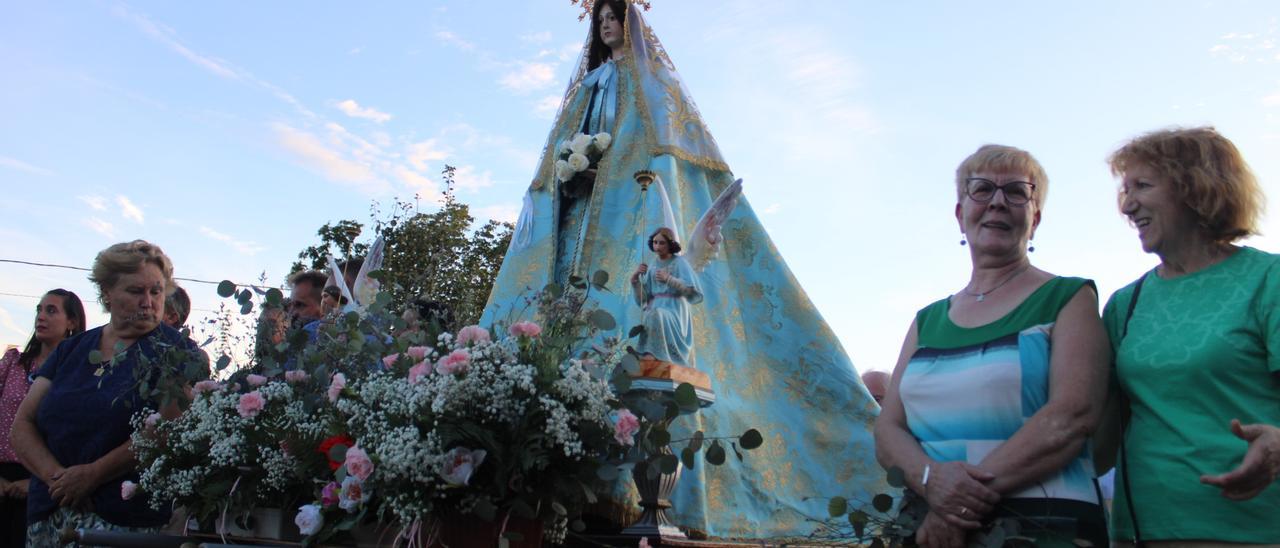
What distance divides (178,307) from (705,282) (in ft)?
11.9

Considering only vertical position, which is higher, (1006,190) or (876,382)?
(1006,190)

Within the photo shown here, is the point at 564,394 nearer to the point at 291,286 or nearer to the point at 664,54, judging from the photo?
the point at 291,286

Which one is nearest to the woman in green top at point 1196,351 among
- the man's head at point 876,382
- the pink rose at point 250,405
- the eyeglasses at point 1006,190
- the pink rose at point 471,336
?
the eyeglasses at point 1006,190

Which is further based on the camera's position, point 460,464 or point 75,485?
point 75,485

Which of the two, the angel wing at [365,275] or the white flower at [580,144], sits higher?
the white flower at [580,144]

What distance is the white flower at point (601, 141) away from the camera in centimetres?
739

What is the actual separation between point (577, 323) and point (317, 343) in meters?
0.92

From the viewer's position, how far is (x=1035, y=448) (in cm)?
212

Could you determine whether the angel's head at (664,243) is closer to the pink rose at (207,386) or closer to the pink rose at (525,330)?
the pink rose at (207,386)

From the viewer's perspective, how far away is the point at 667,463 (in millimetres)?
2244

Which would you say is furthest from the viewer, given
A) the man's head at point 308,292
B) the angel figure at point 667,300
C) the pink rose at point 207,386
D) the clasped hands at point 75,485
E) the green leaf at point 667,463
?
the man's head at point 308,292

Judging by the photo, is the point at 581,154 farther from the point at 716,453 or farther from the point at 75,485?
the point at 716,453

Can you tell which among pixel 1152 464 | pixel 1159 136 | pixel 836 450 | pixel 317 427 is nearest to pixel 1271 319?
pixel 1152 464

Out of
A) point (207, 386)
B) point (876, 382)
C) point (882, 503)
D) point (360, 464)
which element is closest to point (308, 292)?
point (207, 386)
